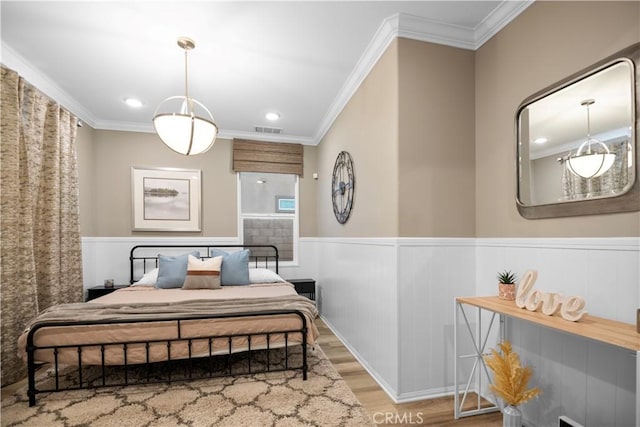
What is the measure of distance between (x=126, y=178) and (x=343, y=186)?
290cm

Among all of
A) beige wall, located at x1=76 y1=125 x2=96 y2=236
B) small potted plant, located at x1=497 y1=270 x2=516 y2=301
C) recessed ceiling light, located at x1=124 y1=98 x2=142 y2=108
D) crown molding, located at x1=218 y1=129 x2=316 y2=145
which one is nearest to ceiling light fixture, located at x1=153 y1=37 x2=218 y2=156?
recessed ceiling light, located at x1=124 y1=98 x2=142 y2=108

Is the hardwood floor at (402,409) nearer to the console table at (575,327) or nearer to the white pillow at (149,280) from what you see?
the console table at (575,327)

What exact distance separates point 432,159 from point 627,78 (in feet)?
3.32

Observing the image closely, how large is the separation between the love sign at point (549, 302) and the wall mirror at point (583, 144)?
1.39ft

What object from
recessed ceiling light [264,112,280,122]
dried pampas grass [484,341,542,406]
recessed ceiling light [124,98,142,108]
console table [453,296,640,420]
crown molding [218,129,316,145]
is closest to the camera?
console table [453,296,640,420]

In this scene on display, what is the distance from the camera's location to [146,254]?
4.10m

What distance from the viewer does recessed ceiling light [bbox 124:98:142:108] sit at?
3.33 meters

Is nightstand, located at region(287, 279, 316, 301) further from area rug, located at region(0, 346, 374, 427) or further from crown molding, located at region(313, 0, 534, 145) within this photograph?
crown molding, located at region(313, 0, 534, 145)

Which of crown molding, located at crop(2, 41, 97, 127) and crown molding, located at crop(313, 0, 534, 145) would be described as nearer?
crown molding, located at crop(313, 0, 534, 145)

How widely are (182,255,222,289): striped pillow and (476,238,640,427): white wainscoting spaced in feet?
8.67

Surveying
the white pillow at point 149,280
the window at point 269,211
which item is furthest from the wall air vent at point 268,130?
the white pillow at point 149,280

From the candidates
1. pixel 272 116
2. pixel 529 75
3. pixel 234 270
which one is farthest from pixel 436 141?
pixel 234 270

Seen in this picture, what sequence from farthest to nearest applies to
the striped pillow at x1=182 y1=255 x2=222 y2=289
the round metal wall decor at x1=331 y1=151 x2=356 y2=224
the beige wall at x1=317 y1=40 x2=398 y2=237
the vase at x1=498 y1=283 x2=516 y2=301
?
1. the striped pillow at x1=182 y1=255 x2=222 y2=289
2. the round metal wall decor at x1=331 y1=151 x2=356 y2=224
3. the beige wall at x1=317 y1=40 x2=398 y2=237
4. the vase at x1=498 y1=283 x2=516 y2=301

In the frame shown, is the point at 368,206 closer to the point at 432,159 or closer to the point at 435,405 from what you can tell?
the point at 432,159
